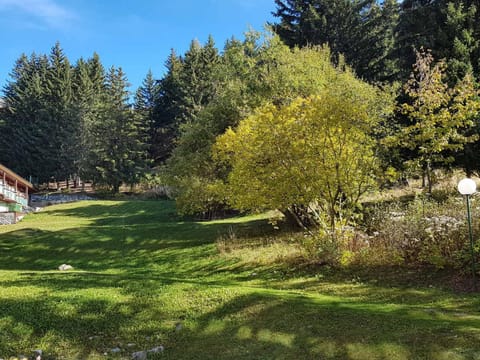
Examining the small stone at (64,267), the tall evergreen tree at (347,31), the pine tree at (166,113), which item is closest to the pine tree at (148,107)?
the pine tree at (166,113)

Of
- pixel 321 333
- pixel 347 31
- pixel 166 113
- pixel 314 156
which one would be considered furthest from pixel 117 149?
pixel 321 333

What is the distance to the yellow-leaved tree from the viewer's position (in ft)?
30.4

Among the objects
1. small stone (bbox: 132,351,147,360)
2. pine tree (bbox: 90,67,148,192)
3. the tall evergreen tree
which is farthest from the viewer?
pine tree (bbox: 90,67,148,192)

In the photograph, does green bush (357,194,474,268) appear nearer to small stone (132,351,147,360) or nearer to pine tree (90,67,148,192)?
small stone (132,351,147,360)

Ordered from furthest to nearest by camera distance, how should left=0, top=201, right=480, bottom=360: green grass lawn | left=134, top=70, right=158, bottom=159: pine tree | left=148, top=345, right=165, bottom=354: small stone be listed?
left=134, top=70, right=158, bottom=159: pine tree < left=148, top=345, right=165, bottom=354: small stone < left=0, top=201, right=480, bottom=360: green grass lawn

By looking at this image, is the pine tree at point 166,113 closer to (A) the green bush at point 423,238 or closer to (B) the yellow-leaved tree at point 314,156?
(B) the yellow-leaved tree at point 314,156

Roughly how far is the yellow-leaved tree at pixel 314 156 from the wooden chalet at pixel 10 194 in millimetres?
25334

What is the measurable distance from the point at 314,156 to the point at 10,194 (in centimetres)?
→ 2815

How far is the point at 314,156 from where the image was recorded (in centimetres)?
947

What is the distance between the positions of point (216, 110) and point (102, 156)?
28599mm

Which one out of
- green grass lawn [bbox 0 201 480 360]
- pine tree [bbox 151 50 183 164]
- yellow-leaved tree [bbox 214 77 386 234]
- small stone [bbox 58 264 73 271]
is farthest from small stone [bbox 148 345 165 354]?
pine tree [bbox 151 50 183 164]

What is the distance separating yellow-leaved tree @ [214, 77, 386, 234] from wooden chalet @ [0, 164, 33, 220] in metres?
25.3

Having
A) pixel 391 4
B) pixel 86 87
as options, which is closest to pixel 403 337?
pixel 391 4

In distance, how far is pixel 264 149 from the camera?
9914 mm
